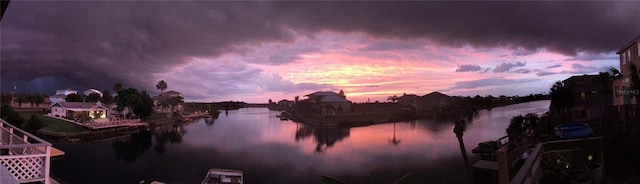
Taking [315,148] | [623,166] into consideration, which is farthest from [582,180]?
[315,148]

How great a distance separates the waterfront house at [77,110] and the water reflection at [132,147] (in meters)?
12.3

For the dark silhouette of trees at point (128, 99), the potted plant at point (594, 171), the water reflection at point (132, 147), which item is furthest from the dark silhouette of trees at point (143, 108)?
the potted plant at point (594, 171)

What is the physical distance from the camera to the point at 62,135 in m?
36.0

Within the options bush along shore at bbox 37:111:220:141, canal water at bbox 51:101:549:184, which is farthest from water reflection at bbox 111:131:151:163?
bush along shore at bbox 37:111:220:141

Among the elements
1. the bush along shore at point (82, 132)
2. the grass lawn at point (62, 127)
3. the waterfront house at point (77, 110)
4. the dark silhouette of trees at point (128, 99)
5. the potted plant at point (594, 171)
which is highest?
the dark silhouette of trees at point (128, 99)

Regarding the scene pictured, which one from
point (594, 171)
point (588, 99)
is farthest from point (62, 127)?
point (588, 99)

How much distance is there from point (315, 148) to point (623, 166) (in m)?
29.3

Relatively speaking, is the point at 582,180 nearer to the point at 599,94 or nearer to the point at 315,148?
the point at 599,94

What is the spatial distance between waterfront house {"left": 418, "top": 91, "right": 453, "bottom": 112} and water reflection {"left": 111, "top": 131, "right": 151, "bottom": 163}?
51.6m

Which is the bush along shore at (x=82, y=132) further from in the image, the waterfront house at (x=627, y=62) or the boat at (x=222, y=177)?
the waterfront house at (x=627, y=62)

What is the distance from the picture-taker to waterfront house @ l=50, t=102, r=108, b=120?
47031 millimetres

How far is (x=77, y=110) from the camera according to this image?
47.1m

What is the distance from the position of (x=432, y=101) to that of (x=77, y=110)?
6615cm

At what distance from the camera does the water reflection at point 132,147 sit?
93.6 ft
